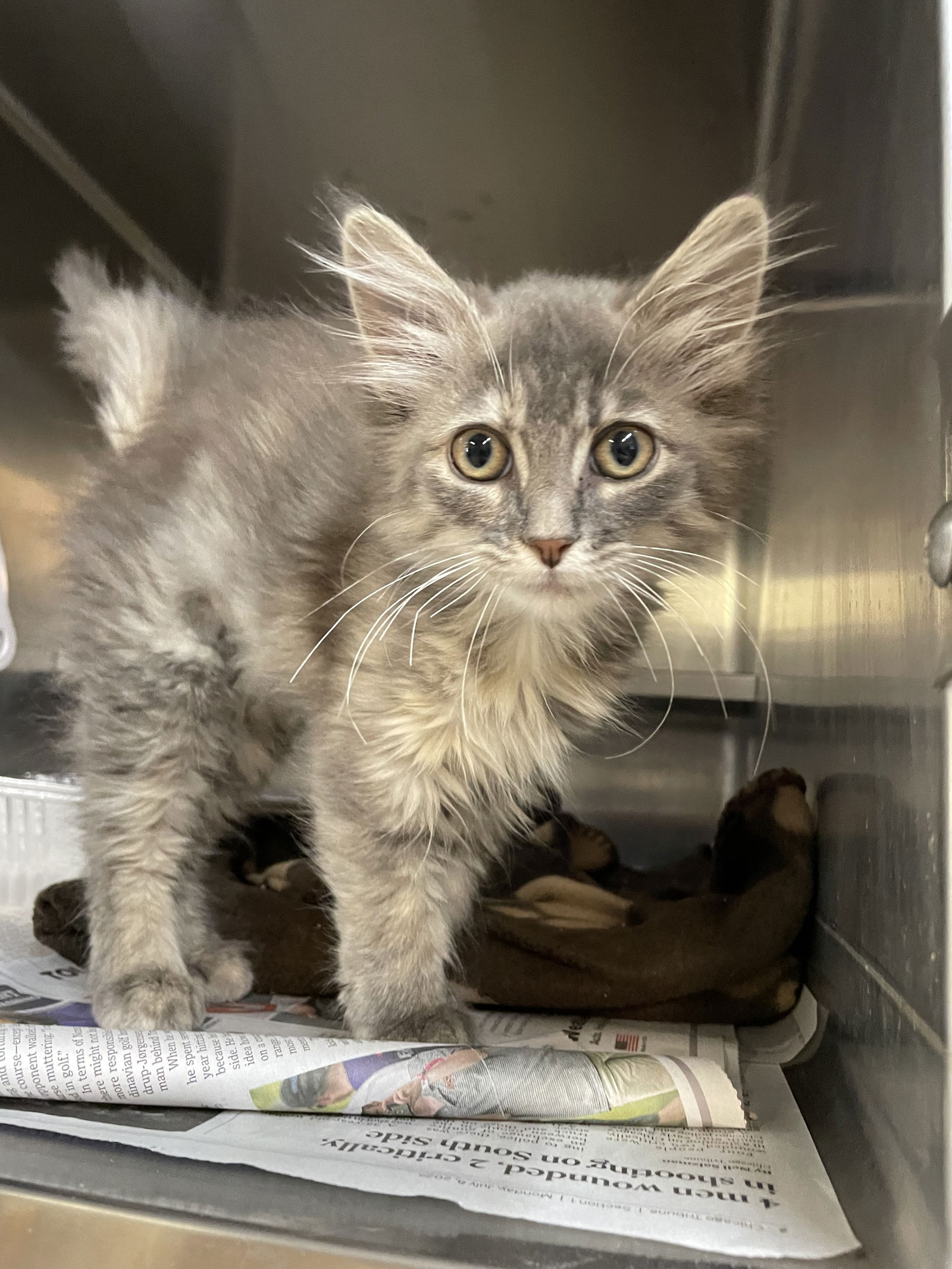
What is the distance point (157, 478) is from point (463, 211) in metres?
0.73

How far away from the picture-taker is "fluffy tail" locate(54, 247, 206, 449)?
4.67ft

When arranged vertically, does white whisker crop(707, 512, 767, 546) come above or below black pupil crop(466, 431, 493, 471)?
below

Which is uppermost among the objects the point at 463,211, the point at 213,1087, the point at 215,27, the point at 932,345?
the point at 215,27

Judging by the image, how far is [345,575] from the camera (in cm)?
117

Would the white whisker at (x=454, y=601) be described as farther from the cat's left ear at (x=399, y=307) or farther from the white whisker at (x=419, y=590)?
the cat's left ear at (x=399, y=307)

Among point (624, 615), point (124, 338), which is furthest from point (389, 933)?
point (124, 338)

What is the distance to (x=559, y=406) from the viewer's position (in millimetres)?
988

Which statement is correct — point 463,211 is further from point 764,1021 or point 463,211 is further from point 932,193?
point 764,1021

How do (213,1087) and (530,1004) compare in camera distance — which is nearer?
(213,1087)

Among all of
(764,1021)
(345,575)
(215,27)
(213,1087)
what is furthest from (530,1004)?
(215,27)

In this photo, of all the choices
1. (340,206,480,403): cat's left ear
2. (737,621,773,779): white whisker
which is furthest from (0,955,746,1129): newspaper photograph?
(737,621,773,779): white whisker

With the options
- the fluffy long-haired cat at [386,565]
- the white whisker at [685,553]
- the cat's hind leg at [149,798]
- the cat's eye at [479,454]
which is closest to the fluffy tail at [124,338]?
the fluffy long-haired cat at [386,565]

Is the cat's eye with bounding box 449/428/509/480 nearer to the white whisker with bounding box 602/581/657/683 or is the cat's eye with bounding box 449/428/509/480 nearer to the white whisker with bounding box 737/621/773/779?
the white whisker with bounding box 602/581/657/683

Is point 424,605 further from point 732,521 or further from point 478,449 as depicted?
point 732,521
